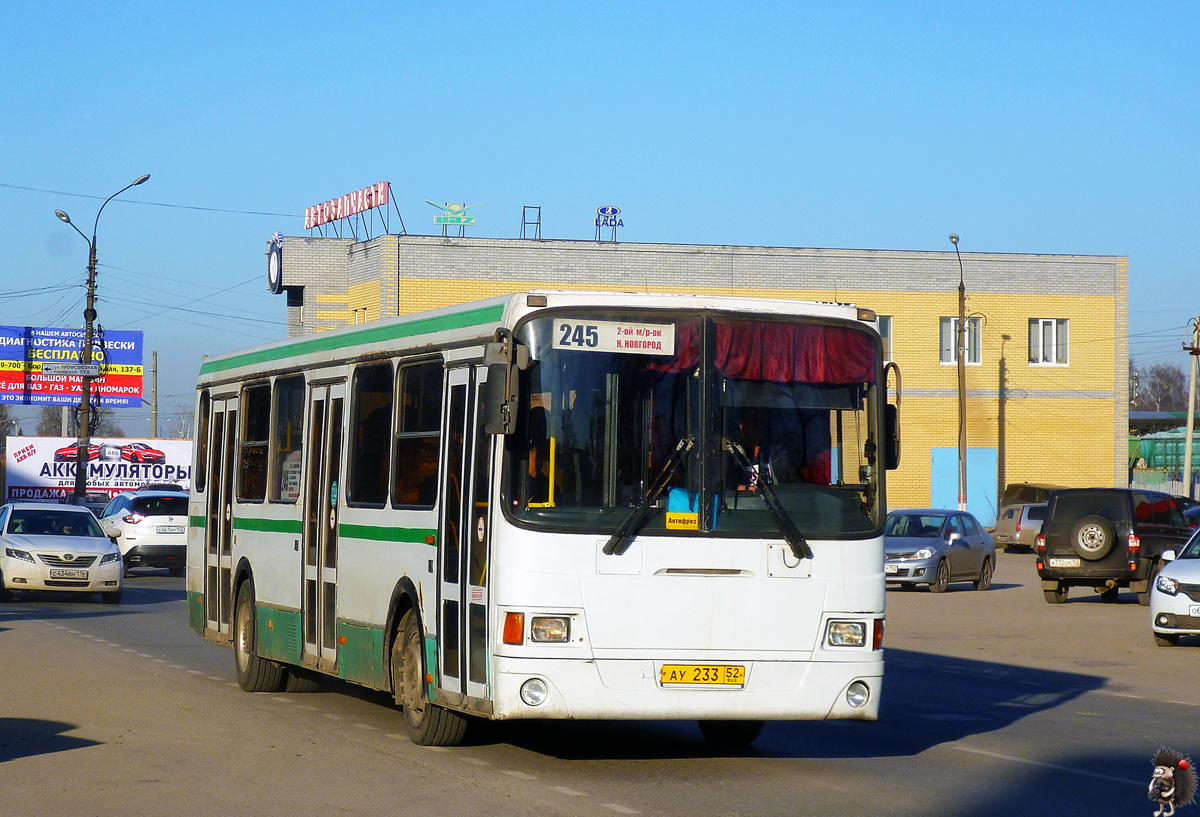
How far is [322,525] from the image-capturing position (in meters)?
12.1

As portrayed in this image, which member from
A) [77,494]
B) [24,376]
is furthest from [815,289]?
[24,376]

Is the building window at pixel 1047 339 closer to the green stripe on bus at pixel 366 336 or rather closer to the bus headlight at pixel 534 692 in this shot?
the green stripe on bus at pixel 366 336

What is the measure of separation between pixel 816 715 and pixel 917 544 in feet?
68.3

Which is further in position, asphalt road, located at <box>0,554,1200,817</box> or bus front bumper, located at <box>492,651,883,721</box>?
bus front bumper, located at <box>492,651,883,721</box>

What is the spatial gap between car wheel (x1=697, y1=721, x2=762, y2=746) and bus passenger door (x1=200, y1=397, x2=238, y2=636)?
210 inches

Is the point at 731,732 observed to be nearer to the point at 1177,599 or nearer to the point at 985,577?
the point at 1177,599

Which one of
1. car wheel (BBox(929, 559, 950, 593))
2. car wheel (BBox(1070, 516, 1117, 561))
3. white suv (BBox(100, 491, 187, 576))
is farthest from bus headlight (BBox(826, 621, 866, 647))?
white suv (BBox(100, 491, 187, 576))

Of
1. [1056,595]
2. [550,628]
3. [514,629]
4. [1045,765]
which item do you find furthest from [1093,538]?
[514,629]

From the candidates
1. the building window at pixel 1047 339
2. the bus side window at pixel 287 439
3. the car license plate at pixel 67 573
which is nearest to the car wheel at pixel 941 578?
the car license plate at pixel 67 573

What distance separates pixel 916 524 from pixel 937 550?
47.5 inches

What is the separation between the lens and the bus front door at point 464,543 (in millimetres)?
9211

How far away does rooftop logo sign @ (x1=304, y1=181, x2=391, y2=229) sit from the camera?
59.9m

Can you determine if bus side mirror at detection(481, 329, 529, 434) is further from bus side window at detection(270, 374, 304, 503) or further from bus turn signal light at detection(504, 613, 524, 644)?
bus side window at detection(270, 374, 304, 503)

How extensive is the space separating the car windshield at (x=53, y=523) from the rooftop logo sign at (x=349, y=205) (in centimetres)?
3401
